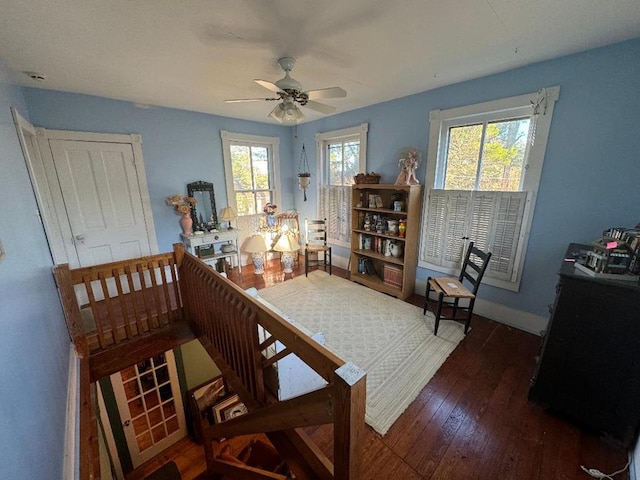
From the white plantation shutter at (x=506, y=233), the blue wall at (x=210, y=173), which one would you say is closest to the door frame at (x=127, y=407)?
the blue wall at (x=210, y=173)

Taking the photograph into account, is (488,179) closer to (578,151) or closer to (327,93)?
(578,151)

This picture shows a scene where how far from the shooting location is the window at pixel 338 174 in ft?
12.9

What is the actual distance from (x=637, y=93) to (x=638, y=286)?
1.60 m

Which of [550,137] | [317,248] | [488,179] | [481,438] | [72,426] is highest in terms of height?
[550,137]

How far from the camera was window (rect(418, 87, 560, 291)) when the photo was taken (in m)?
2.34

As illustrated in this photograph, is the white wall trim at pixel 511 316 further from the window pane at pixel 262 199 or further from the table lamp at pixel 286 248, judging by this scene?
the window pane at pixel 262 199

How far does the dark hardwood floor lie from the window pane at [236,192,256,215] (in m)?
3.55

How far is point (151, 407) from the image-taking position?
309cm

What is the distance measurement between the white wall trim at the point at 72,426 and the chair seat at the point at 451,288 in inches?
112

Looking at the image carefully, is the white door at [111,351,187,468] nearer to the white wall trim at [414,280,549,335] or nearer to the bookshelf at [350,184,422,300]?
the bookshelf at [350,184,422,300]

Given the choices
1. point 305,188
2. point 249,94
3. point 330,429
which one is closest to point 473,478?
point 330,429

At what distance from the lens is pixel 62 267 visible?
185 centimetres

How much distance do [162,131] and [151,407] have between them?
11.9 ft

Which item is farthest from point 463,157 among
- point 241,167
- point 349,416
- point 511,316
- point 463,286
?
point 241,167
